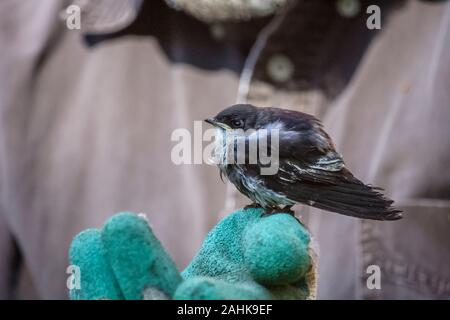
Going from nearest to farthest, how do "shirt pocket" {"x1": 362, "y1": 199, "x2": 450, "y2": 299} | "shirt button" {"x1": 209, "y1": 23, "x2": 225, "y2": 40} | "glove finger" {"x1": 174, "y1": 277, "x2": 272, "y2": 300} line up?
1. "glove finger" {"x1": 174, "y1": 277, "x2": 272, "y2": 300}
2. "shirt pocket" {"x1": 362, "y1": 199, "x2": 450, "y2": 299}
3. "shirt button" {"x1": 209, "y1": 23, "x2": 225, "y2": 40}

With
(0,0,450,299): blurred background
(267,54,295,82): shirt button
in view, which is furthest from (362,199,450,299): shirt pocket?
(267,54,295,82): shirt button

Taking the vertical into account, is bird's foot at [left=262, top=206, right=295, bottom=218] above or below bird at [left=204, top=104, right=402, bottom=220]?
below

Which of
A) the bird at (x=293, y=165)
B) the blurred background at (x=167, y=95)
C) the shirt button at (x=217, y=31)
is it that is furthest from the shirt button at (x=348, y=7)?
the bird at (x=293, y=165)

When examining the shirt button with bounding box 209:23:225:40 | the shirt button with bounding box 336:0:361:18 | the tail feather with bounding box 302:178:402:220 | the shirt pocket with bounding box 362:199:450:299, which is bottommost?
the shirt pocket with bounding box 362:199:450:299

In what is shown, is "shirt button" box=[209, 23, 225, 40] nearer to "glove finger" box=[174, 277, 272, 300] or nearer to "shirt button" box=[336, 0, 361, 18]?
"shirt button" box=[336, 0, 361, 18]

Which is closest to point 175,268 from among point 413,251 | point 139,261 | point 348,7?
point 139,261

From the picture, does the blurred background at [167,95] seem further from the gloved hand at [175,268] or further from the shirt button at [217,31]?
the gloved hand at [175,268]

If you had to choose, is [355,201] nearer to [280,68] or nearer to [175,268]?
[175,268]
